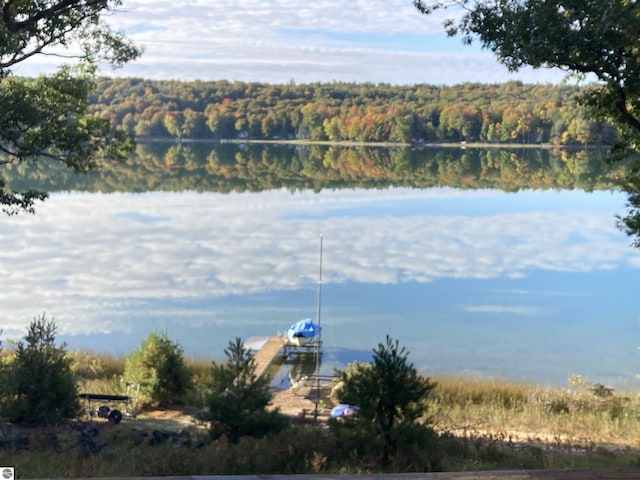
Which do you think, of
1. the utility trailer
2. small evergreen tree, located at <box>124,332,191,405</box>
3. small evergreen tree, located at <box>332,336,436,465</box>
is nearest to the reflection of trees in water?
small evergreen tree, located at <box>124,332,191,405</box>

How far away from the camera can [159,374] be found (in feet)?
33.1

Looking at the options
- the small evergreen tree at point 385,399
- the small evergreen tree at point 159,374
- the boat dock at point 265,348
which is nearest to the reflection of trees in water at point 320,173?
the boat dock at point 265,348

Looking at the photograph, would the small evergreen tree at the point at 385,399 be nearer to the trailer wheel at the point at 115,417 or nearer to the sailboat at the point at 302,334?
the trailer wheel at the point at 115,417

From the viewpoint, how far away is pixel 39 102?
9.83 m

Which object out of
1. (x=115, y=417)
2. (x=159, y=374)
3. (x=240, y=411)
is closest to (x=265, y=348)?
(x=159, y=374)

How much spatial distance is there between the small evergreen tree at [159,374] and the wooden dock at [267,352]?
3.49 meters

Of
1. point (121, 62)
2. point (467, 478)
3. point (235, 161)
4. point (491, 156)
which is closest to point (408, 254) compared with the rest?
point (121, 62)

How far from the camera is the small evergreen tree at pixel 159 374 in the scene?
10.1 metres

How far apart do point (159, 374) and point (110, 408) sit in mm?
1067

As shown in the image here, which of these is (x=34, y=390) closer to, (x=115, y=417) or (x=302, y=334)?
(x=115, y=417)

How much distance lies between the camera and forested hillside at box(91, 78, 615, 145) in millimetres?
92812

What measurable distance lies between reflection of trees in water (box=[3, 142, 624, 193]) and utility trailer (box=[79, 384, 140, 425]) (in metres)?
31.0

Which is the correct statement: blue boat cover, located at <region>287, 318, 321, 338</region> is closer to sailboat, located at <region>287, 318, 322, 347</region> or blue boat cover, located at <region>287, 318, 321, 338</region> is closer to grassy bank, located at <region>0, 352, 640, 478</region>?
sailboat, located at <region>287, 318, 322, 347</region>

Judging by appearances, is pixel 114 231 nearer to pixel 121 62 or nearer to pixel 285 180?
pixel 121 62
